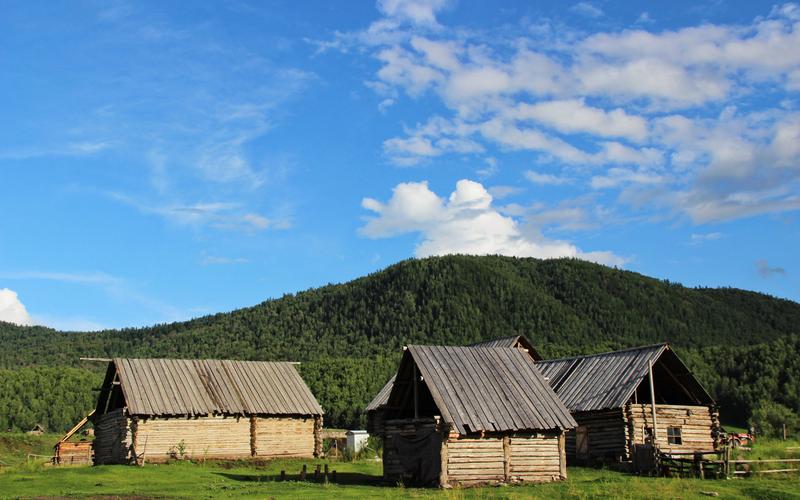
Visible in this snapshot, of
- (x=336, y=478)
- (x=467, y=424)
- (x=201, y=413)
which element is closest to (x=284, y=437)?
(x=201, y=413)

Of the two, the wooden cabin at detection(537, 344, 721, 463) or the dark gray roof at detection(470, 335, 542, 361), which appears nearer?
the wooden cabin at detection(537, 344, 721, 463)

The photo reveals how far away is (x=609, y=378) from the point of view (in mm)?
47594

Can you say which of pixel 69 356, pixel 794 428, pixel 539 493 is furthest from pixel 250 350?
pixel 539 493

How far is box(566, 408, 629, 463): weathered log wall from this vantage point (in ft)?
147

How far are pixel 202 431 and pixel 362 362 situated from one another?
7607 cm

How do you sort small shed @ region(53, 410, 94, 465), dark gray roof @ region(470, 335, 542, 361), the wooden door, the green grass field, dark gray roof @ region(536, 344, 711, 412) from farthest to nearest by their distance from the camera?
dark gray roof @ region(470, 335, 542, 361) → small shed @ region(53, 410, 94, 465) → the wooden door → dark gray roof @ region(536, 344, 711, 412) → the green grass field

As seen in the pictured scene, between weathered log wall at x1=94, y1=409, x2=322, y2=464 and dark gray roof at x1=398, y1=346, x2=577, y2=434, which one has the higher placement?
dark gray roof at x1=398, y1=346, x2=577, y2=434

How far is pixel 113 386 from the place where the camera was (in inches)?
2060

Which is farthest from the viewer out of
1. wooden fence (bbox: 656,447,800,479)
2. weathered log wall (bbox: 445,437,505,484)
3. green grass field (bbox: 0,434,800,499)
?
wooden fence (bbox: 656,447,800,479)

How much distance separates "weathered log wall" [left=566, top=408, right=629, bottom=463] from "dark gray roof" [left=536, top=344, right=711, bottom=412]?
70 centimetres

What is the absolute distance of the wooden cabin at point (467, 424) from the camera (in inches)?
1378

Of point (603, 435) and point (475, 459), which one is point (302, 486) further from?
point (603, 435)

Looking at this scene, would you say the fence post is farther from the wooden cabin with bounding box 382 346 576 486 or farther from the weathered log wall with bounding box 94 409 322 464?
the weathered log wall with bounding box 94 409 322 464

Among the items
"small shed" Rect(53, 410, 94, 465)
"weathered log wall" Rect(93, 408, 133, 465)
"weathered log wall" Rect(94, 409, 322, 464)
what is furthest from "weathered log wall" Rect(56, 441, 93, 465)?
"weathered log wall" Rect(94, 409, 322, 464)
